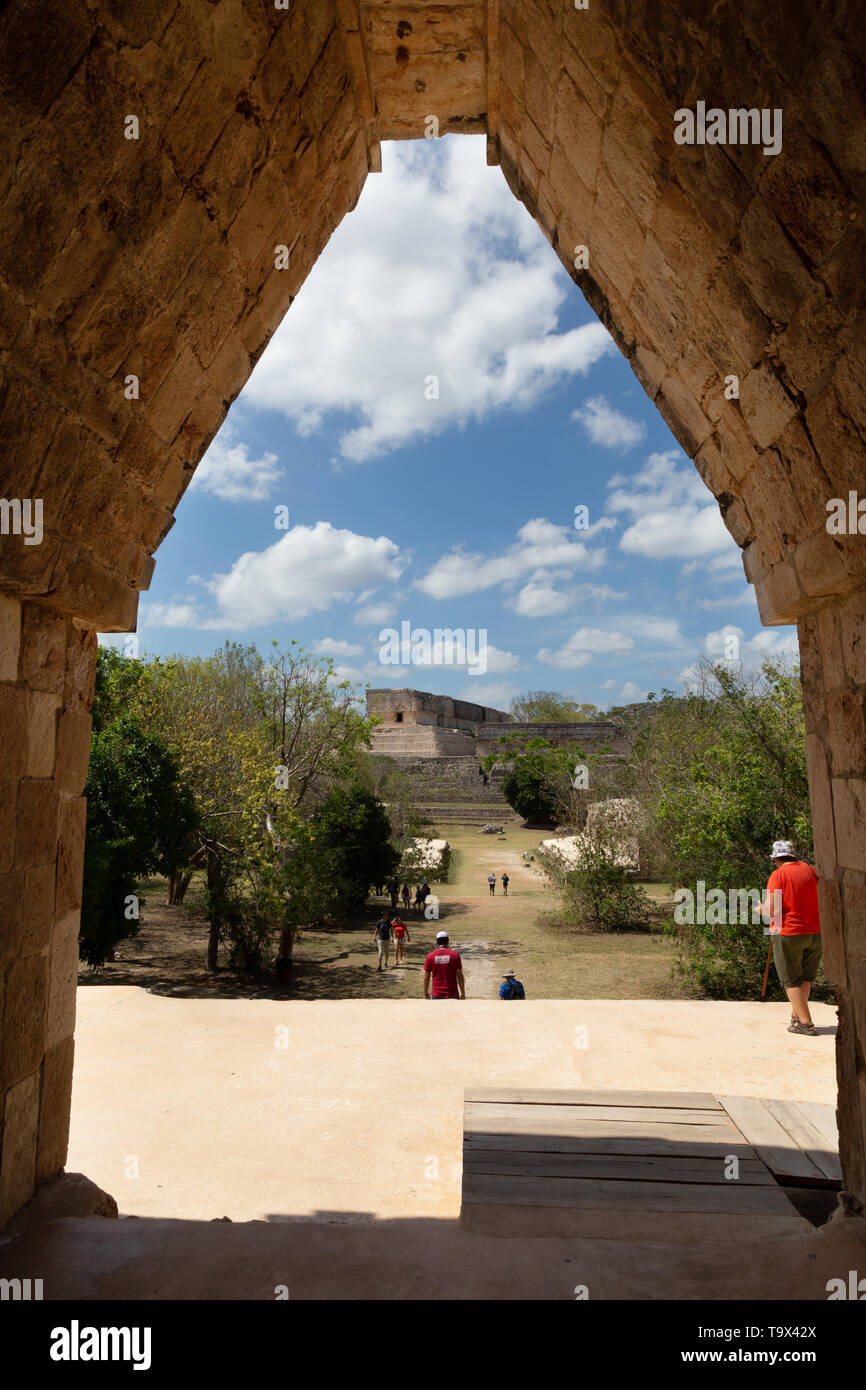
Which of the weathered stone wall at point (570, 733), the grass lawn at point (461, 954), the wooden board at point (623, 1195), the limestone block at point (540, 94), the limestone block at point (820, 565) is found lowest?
the grass lawn at point (461, 954)

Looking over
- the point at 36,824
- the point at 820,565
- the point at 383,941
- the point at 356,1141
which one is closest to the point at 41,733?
the point at 36,824

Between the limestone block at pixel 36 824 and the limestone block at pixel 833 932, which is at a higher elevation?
the limestone block at pixel 36 824

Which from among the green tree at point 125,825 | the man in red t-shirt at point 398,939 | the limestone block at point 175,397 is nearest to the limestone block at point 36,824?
the limestone block at point 175,397

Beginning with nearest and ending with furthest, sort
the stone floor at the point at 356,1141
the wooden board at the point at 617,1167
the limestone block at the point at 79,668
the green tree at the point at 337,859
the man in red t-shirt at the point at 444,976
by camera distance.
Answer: the stone floor at the point at 356,1141 → the limestone block at the point at 79,668 → the wooden board at the point at 617,1167 → the man in red t-shirt at the point at 444,976 → the green tree at the point at 337,859

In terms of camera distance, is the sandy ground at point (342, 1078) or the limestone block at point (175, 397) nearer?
the limestone block at point (175, 397)

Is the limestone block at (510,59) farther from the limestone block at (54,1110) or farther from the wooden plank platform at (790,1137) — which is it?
the wooden plank platform at (790,1137)

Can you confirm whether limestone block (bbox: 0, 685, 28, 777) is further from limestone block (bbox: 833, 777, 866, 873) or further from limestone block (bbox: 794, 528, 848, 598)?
limestone block (bbox: 833, 777, 866, 873)

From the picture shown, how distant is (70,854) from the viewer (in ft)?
9.21

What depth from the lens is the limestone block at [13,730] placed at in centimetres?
236

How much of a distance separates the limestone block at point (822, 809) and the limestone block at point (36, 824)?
8.47 feet

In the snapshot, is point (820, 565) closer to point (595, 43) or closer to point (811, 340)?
point (811, 340)

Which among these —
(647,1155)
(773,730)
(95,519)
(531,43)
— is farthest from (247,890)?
(531,43)
